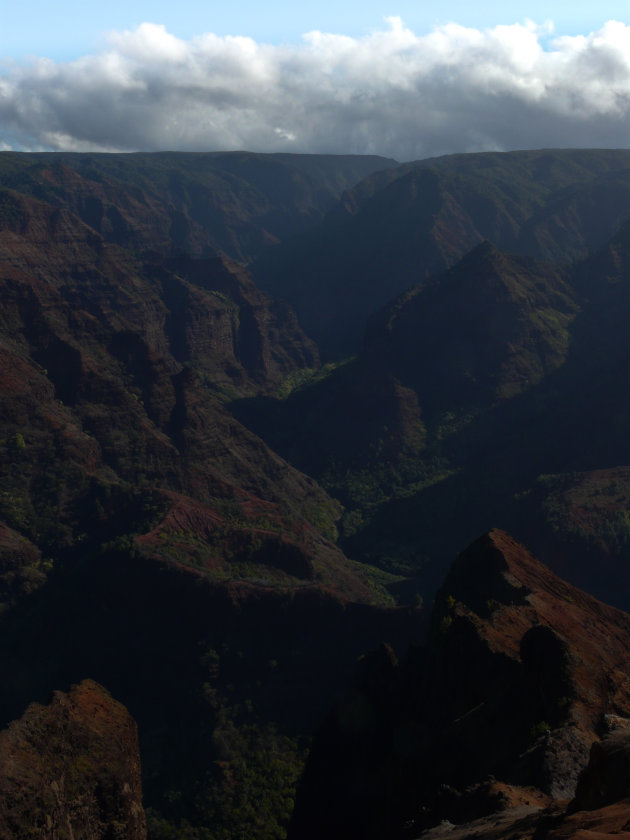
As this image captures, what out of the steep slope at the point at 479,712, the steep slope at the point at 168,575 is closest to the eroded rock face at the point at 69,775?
the steep slope at the point at 479,712

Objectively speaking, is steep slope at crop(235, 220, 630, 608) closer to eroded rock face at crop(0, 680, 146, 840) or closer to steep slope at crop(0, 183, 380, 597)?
steep slope at crop(0, 183, 380, 597)

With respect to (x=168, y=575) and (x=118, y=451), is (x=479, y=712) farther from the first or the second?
(x=118, y=451)

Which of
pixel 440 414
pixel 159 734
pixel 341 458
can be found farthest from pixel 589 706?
pixel 440 414

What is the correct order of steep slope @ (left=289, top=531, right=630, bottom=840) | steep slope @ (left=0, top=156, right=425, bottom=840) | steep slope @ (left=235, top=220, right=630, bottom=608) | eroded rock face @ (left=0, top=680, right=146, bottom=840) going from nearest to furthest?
eroded rock face @ (left=0, top=680, right=146, bottom=840) < steep slope @ (left=289, top=531, right=630, bottom=840) < steep slope @ (left=0, top=156, right=425, bottom=840) < steep slope @ (left=235, top=220, right=630, bottom=608)

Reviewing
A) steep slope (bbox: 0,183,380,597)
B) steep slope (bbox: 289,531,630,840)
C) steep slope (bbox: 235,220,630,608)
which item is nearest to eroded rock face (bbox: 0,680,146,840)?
steep slope (bbox: 289,531,630,840)

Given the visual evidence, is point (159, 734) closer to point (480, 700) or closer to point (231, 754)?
point (231, 754)

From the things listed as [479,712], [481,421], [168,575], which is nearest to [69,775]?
[479,712]

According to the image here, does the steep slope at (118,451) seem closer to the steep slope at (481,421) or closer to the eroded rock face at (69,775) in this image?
the steep slope at (481,421)
